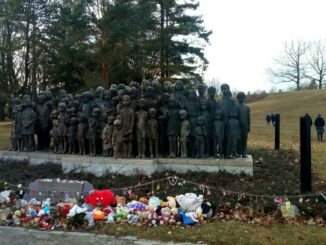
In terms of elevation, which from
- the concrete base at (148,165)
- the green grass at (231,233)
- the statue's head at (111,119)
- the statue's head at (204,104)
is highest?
the statue's head at (204,104)

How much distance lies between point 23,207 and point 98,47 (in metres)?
19.6

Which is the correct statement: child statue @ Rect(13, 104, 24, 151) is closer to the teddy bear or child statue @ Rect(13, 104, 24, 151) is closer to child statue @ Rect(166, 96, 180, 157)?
child statue @ Rect(166, 96, 180, 157)

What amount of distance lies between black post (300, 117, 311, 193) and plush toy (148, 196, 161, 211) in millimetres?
2795

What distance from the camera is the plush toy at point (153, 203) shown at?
24.5 ft

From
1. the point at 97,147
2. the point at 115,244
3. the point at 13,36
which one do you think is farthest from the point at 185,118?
the point at 13,36

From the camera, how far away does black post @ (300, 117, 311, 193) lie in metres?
8.17

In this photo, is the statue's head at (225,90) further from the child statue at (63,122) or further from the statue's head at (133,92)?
the child statue at (63,122)

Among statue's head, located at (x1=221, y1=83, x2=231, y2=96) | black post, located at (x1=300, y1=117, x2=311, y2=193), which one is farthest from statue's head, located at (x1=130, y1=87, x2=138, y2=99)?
black post, located at (x1=300, y1=117, x2=311, y2=193)

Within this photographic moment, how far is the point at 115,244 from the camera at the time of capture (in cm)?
609

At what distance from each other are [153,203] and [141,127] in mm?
2763

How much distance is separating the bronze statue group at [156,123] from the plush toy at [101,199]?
2403 mm

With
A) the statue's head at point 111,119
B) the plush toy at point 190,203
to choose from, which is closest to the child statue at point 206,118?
the statue's head at point 111,119

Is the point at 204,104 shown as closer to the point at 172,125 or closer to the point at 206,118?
the point at 206,118

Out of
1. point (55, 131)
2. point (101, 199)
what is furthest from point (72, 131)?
point (101, 199)
